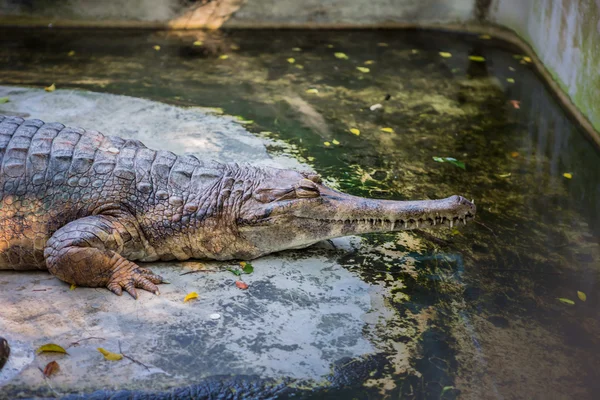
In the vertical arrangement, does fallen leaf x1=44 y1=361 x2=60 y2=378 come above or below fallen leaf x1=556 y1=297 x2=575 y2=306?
above

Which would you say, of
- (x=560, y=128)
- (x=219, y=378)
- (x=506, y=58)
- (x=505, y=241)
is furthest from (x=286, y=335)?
(x=506, y=58)

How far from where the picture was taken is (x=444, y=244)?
5.52 meters

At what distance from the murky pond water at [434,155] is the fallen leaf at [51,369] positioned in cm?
156

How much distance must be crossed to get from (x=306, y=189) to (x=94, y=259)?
1529 millimetres

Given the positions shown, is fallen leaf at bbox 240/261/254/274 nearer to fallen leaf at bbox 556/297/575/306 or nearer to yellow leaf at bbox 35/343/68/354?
yellow leaf at bbox 35/343/68/354

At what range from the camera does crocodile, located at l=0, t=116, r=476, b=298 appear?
4535 millimetres

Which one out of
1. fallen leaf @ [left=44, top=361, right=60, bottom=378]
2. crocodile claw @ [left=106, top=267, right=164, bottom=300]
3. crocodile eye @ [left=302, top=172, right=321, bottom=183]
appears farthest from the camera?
crocodile eye @ [left=302, top=172, right=321, bottom=183]

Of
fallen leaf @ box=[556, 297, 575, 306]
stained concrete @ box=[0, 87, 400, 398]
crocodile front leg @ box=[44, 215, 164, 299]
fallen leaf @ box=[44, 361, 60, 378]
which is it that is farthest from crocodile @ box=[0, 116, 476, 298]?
fallen leaf @ box=[556, 297, 575, 306]

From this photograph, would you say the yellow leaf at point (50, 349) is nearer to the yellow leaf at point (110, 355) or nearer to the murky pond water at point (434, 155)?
the yellow leaf at point (110, 355)

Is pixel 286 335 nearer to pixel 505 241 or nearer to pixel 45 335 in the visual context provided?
pixel 45 335

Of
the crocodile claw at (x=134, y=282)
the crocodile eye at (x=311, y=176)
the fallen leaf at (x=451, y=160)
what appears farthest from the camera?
the fallen leaf at (x=451, y=160)

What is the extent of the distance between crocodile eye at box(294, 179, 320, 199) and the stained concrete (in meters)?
0.49

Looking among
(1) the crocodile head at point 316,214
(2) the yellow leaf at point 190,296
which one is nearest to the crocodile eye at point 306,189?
(1) the crocodile head at point 316,214

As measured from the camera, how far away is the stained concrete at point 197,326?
3771mm
